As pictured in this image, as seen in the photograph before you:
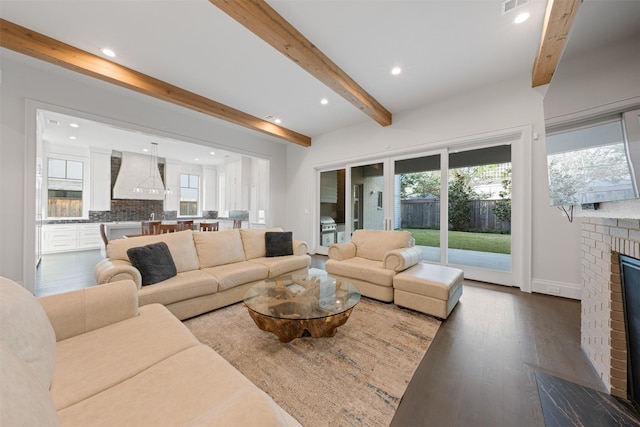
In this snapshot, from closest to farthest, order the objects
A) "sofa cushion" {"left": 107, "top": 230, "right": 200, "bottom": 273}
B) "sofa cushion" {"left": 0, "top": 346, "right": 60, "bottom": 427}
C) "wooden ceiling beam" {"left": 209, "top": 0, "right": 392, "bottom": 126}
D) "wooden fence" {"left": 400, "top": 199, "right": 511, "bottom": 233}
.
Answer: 1. "sofa cushion" {"left": 0, "top": 346, "right": 60, "bottom": 427}
2. "wooden ceiling beam" {"left": 209, "top": 0, "right": 392, "bottom": 126}
3. "sofa cushion" {"left": 107, "top": 230, "right": 200, "bottom": 273}
4. "wooden fence" {"left": 400, "top": 199, "right": 511, "bottom": 233}

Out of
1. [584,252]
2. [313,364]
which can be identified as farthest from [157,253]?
[584,252]

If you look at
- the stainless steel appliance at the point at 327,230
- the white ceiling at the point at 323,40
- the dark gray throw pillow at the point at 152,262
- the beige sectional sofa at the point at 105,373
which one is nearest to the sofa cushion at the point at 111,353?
the beige sectional sofa at the point at 105,373

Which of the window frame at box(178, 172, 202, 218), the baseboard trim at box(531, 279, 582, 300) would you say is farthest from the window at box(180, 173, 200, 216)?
the baseboard trim at box(531, 279, 582, 300)

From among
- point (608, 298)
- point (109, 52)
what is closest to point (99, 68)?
point (109, 52)

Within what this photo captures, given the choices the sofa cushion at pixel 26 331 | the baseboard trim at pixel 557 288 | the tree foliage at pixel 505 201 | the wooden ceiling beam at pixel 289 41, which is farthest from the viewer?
the tree foliage at pixel 505 201

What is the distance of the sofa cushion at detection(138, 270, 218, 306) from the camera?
2160mm

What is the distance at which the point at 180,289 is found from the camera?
2318 millimetres

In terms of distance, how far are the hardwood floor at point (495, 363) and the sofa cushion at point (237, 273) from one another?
203 cm

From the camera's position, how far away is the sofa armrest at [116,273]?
81.2 inches

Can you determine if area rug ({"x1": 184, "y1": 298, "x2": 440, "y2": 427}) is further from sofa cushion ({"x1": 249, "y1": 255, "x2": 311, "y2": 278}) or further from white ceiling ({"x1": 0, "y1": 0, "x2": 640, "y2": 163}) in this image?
white ceiling ({"x1": 0, "y1": 0, "x2": 640, "y2": 163})

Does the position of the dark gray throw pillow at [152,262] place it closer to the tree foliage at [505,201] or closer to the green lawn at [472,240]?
the green lawn at [472,240]

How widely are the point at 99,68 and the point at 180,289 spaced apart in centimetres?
292

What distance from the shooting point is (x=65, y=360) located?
1.10 m

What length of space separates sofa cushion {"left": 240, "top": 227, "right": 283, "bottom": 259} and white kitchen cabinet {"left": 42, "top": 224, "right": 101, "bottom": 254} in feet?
19.4
